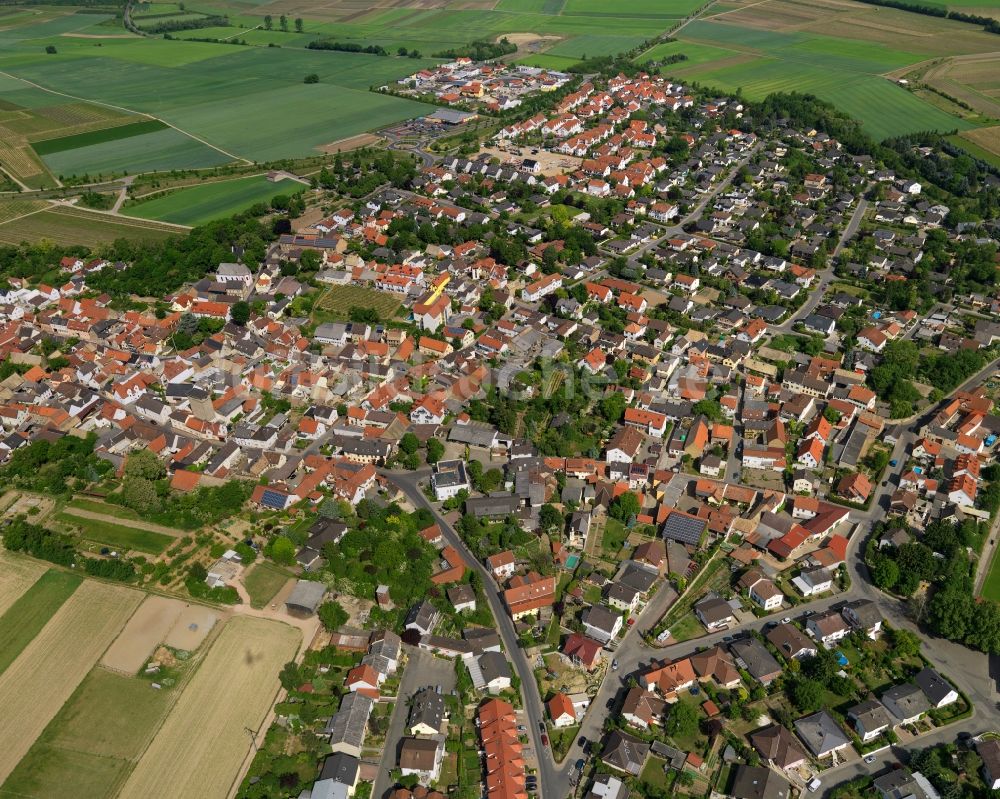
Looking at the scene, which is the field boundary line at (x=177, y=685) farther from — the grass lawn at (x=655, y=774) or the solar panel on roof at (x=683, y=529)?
the solar panel on roof at (x=683, y=529)

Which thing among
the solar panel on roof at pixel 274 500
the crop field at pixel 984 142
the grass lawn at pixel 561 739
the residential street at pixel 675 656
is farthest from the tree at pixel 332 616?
the crop field at pixel 984 142

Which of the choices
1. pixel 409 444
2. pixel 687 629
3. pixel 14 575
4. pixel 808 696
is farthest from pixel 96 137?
pixel 808 696

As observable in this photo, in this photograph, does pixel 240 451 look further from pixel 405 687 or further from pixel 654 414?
pixel 654 414

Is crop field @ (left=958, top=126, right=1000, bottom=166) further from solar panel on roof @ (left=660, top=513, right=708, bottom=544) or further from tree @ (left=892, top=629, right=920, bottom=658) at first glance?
tree @ (left=892, top=629, right=920, bottom=658)

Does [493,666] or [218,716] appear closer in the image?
[218,716]

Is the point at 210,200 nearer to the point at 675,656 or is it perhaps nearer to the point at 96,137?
the point at 96,137
